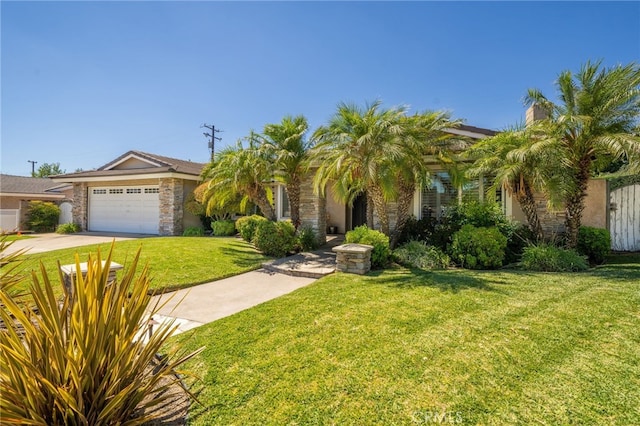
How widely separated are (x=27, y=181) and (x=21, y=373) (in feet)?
115

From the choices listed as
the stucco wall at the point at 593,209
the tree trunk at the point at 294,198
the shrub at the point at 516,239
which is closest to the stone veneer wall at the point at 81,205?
the tree trunk at the point at 294,198

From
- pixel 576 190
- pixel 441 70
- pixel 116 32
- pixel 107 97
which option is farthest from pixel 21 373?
pixel 441 70

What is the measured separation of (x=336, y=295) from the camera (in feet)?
21.0

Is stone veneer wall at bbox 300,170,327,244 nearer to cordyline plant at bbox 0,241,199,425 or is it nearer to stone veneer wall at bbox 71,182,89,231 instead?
cordyline plant at bbox 0,241,199,425

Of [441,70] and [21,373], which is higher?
[441,70]

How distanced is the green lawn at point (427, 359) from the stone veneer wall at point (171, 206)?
46.8 feet

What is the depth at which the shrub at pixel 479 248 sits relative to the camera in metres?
9.16

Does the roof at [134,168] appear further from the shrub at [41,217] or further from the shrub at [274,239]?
the shrub at [274,239]

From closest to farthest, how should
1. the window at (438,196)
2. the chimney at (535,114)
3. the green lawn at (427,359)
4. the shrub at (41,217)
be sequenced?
the green lawn at (427,359), the chimney at (535,114), the window at (438,196), the shrub at (41,217)

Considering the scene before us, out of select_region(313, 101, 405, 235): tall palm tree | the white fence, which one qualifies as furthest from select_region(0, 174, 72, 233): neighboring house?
the white fence

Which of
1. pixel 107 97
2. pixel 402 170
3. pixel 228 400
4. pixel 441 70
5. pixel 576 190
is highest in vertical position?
pixel 441 70

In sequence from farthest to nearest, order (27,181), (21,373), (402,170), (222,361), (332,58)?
(27,181), (332,58), (402,170), (222,361), (21,373)

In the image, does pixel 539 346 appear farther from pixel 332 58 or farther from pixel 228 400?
pixel 332 58

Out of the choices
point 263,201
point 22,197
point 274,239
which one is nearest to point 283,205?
point 263,201
